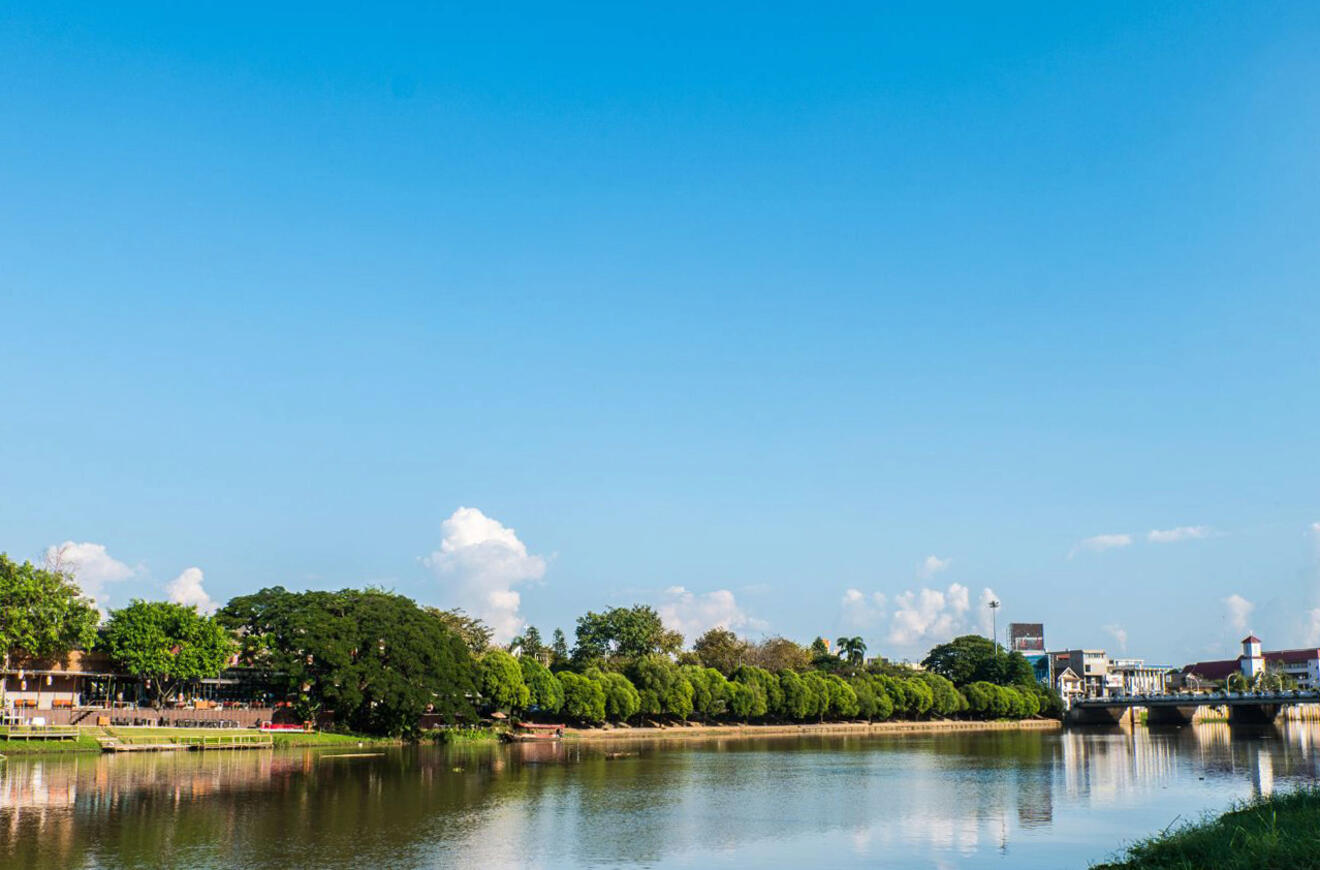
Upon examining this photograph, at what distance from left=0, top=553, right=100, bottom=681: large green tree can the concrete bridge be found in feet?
414

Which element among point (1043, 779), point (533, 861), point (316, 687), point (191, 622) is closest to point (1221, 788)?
point (1043, 779)

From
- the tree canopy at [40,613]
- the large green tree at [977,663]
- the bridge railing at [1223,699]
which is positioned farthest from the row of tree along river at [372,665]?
the bridge railing at [1223,699]

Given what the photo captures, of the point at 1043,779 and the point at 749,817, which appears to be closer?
the point at 749,817

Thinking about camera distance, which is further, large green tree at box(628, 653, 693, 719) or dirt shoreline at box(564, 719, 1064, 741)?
large green tree at box(628, 653, 693, 719)

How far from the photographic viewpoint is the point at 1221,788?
56469 millimetres

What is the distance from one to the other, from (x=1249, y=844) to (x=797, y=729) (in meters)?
97.6

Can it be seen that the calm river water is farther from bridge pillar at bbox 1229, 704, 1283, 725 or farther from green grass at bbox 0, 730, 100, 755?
bridge pillar at bbox 1229, 704, 1283, 725

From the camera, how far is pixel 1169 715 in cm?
16438

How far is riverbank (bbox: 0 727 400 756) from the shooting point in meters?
63.5

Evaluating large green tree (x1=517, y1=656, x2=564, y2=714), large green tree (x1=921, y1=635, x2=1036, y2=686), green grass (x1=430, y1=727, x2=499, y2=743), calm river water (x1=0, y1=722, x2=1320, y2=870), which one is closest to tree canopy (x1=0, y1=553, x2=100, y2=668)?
calm river water (x1=0, y1=722, x2=1320, y2=870)

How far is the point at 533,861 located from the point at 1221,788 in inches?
1602

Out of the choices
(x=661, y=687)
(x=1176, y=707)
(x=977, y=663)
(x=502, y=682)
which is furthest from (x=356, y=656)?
(x=1176, y=707)

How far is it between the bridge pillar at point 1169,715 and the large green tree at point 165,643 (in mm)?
136363

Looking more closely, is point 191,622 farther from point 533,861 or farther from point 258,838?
point 533,861
